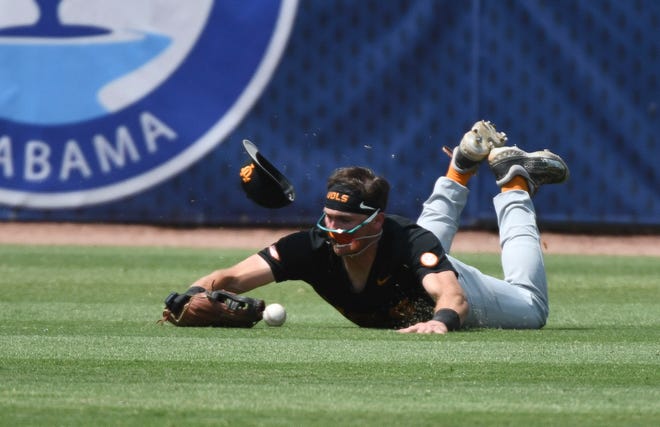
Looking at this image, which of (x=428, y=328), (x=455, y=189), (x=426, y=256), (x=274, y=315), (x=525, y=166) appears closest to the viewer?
(x=428, y=328)

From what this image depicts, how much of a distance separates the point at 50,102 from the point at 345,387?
900 cm

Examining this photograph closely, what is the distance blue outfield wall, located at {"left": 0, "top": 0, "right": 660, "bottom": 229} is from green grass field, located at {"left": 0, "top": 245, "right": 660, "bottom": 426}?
14.4ft

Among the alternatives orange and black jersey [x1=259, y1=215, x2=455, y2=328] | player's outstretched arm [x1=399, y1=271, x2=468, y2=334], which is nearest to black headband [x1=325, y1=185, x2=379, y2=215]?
orange and black jersey [x1=259, y1=215, x2=455, y2=328]

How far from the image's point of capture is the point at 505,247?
7309mm

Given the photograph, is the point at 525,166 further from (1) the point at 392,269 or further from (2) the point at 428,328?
(2) the point at 428,328

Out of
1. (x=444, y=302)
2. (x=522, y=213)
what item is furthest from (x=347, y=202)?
(x=522, y=213)

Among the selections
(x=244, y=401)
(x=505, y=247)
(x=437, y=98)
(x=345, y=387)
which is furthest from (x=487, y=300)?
(x=437, y=98)

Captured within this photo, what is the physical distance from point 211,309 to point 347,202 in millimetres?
858

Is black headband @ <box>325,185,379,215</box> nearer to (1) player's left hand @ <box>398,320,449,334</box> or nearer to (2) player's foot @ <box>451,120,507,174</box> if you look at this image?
(1) player's left hand @ <box>398,320,449,334</box>

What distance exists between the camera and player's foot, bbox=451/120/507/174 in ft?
25.1

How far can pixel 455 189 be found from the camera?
7695mm

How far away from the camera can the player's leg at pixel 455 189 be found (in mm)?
7613

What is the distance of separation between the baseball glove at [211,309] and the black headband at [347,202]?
643mm

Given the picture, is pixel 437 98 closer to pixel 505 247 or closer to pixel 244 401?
pixel 505 247
